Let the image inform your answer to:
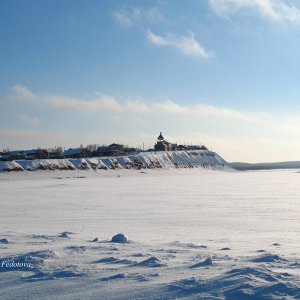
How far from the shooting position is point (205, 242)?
9227 mm

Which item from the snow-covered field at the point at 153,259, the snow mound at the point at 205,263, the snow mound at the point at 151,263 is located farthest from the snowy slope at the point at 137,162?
the snow mound at the point at 205,263

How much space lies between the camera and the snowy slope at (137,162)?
226 feet

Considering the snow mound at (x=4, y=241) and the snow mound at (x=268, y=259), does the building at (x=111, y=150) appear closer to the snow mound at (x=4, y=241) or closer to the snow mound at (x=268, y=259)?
the snow mound at (x=4, y=241)

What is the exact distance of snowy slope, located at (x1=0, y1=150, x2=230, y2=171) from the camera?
68.8 m

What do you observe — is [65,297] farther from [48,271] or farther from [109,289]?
[48,271]

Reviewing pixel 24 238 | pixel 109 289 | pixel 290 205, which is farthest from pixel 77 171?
pixel 109 289

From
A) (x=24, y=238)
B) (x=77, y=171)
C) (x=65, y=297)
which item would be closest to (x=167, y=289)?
(x=65, y=297)

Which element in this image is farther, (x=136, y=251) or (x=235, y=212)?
(x=235, y=212)

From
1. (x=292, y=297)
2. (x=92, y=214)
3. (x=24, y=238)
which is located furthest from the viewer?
(x=92, y=214)

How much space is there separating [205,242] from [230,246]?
2.55ft

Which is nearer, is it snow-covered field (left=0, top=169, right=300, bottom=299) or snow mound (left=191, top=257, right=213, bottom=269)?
snow-covered field (left=0, top=169, right=300, bottom=299)

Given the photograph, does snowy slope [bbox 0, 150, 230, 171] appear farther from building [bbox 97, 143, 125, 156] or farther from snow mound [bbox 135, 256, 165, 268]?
snow mound [bbox 135, 256, 165, 268]

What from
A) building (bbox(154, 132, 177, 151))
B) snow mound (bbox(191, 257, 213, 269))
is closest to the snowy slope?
building (bbox(154, 132, 177, 151))

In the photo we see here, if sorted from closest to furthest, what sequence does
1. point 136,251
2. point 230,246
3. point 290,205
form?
1. point 136,251
2. point 230,246
3. point 290,205
